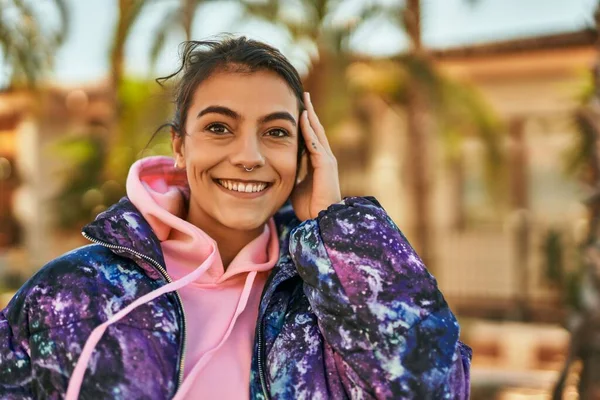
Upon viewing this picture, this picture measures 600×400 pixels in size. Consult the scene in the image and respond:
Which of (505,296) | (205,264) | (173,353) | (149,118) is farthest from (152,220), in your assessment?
(505,296)

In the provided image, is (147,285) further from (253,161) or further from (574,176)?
(574,176)

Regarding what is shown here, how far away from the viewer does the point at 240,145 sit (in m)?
2.17

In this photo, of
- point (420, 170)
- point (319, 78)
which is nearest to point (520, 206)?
point (420, 170)

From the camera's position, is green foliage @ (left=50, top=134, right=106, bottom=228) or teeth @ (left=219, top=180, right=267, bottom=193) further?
green foliage @ (left=50, top=134, right=106, bottom=228)

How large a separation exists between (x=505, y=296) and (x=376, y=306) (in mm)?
11394

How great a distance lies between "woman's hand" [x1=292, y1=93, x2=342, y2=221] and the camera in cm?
232

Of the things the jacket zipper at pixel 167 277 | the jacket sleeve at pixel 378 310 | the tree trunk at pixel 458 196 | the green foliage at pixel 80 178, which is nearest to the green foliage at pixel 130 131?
the green foliage at pixel 80 178

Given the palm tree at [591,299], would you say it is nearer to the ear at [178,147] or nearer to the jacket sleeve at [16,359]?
the ear at [178,147]

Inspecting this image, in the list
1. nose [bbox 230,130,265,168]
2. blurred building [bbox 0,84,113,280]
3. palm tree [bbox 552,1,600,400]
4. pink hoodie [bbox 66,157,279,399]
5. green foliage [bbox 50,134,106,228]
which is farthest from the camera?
blurred building [bbox 0,84,113,280]

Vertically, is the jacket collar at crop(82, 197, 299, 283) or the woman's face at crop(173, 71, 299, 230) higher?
the woman's face at crop(173, 71, 299, 230)

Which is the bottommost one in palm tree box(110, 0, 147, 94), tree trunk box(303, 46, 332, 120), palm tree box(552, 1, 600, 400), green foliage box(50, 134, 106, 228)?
palm tree box(552, 1, 600, 400)

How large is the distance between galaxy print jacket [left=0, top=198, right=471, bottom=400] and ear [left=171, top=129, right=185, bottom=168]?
0.31m

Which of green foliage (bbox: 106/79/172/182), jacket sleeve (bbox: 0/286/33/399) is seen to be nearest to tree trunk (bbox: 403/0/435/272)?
green foliage (bbox: 106/79/172/182)

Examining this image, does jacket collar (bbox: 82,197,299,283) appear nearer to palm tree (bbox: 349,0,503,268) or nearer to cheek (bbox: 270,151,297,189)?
cheek (bbox: 270,151,297,189)
